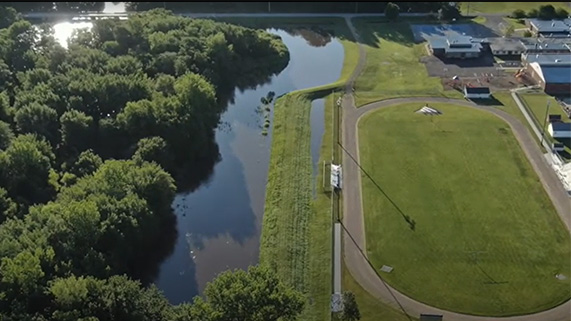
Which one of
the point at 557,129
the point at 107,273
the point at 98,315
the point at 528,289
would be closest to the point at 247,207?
the point at 107,273

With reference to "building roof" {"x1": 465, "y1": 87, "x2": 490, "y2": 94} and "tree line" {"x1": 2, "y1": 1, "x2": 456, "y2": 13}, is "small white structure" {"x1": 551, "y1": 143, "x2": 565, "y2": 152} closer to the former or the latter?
"building roof" {"x1": 465, "y1": 87, "x2": 490, "y2": 94}

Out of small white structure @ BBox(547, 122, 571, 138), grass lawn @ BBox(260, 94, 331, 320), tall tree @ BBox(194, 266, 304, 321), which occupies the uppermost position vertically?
small white structure @ BBox(547, 122, 571, 138)

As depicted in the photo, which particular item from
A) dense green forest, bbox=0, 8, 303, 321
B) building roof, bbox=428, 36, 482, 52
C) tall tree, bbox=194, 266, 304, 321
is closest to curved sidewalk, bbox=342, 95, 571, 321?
tall tree, bbox=194, 266, 304, 321

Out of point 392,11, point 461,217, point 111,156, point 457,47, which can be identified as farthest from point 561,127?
point 111,156

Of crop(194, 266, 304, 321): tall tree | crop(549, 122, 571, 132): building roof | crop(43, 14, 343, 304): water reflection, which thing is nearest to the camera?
crop(194, 266, 304, 321): tall tree

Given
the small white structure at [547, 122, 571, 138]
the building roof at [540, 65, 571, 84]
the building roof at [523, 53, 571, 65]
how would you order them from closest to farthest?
A: the small white structure at [547, 122, 571, 138] < the building roof at [540, 65, 571, 84] < the building roof at [523, 53, 571, 65]

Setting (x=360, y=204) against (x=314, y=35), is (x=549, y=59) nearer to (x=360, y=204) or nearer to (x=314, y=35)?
(x=314, y=35)
